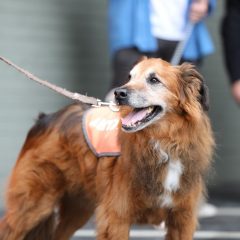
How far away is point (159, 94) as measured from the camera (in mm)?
5012

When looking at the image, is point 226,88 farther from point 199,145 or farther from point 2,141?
point 199,145

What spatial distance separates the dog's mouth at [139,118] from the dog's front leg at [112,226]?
1.87ft

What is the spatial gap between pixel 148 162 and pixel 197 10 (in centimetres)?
215

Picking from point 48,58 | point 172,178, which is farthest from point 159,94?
point 48,58

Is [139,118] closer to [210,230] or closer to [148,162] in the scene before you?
[148,162]

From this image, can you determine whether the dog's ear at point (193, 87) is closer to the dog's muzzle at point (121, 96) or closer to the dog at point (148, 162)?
the dog at point (148, 162)

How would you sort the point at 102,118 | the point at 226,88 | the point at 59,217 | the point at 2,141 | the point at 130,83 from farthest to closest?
the point at 226,88 → the point at 2,141 → the point at 59,217 → the point at 102,118 → the point at 130,83

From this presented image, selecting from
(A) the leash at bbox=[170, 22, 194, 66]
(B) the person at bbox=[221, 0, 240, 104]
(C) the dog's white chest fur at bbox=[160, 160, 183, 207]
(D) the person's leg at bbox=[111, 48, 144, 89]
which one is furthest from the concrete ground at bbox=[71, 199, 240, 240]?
(C) the dog's white chest fur at bbox=[160, 160, 183, 207]

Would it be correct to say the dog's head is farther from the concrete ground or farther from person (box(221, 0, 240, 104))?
person (box(221, 0, 240, 104))

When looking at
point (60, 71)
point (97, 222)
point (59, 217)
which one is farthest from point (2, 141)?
point (97, 222)

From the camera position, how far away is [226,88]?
8570 mm

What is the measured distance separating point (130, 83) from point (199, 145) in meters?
0.57

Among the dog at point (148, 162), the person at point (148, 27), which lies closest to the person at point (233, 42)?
the person at point (148, 27)

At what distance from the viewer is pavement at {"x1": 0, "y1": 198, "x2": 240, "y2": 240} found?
6.81 metres
